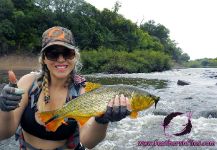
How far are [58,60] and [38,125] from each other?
0.75m

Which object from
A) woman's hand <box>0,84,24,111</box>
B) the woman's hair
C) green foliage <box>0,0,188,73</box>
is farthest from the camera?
green foliage <box>0,0,188,73</box>

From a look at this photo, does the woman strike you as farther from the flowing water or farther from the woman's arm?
the flowing water

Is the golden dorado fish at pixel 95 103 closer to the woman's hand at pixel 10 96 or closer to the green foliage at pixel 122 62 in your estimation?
the woman's hand at pixel 10 96

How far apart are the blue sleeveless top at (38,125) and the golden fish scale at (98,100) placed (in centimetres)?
50

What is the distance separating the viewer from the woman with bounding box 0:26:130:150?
3.92 meters

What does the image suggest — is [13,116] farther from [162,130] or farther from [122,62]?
[122,62]

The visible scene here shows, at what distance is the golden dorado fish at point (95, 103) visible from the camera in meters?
3.45

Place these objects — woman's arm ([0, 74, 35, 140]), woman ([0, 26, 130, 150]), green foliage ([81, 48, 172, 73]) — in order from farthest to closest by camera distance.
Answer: green foliage ([81, 48, 172, 73]), woman ([0, 26, 130, 150]), woman's arm ([0, 74, 35, 140])

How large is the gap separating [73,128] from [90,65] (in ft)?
144

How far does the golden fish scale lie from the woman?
0.23 m

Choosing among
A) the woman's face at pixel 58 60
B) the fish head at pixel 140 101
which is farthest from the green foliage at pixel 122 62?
the fish head at pixel 140 101

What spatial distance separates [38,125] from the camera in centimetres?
395

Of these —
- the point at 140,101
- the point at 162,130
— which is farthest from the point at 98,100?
the point at 162,130

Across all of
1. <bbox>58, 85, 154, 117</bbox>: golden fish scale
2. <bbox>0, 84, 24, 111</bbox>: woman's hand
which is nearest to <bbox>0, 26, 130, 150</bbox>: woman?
<bbox>58, 85, 154, 117</bbox>: golden fish scale
